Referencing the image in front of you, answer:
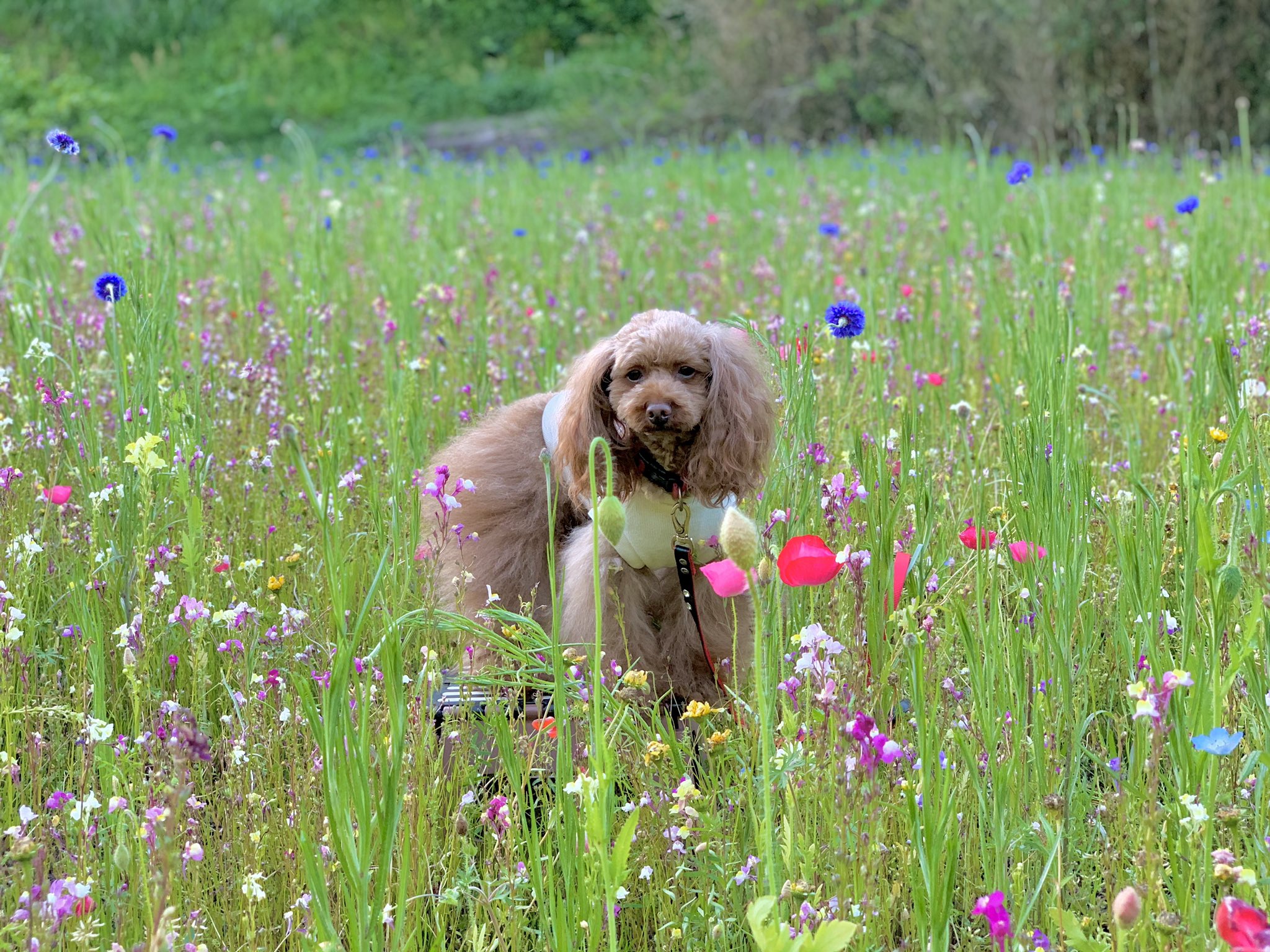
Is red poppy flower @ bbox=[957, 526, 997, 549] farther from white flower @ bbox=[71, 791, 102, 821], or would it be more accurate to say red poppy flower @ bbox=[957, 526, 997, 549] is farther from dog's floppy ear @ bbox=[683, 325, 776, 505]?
white flower @ bbox=[71, 791, 102, 821]

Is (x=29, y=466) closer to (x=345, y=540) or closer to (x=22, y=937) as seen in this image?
(x=345, y=540)

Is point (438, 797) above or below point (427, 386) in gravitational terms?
below

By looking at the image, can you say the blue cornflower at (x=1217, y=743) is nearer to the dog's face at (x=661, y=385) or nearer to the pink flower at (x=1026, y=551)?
the pink flower at (x=1026, y=551)

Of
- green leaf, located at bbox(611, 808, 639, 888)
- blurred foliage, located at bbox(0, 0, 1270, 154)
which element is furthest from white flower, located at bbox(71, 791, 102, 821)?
blurred foliage, located at bbox(0, 0, 1270, 154)

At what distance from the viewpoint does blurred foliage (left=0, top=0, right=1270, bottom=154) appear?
1244 cm

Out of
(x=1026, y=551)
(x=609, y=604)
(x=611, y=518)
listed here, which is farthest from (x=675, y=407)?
(x=611, y=518)

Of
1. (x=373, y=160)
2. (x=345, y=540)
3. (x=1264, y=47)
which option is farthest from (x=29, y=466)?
(x=1264, y=47)

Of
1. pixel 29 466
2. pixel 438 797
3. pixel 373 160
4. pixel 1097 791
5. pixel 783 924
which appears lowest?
pixel 1097 791

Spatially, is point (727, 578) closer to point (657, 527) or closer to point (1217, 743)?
point (1217, 743)

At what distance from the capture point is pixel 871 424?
10.0ft

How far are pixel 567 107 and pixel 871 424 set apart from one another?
44.2ft

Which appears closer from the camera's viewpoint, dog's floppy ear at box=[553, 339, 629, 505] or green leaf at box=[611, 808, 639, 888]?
green leaf at box=[611, 808, 639, 888]

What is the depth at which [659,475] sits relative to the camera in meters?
2.80

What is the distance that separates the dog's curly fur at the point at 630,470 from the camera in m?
2.71
